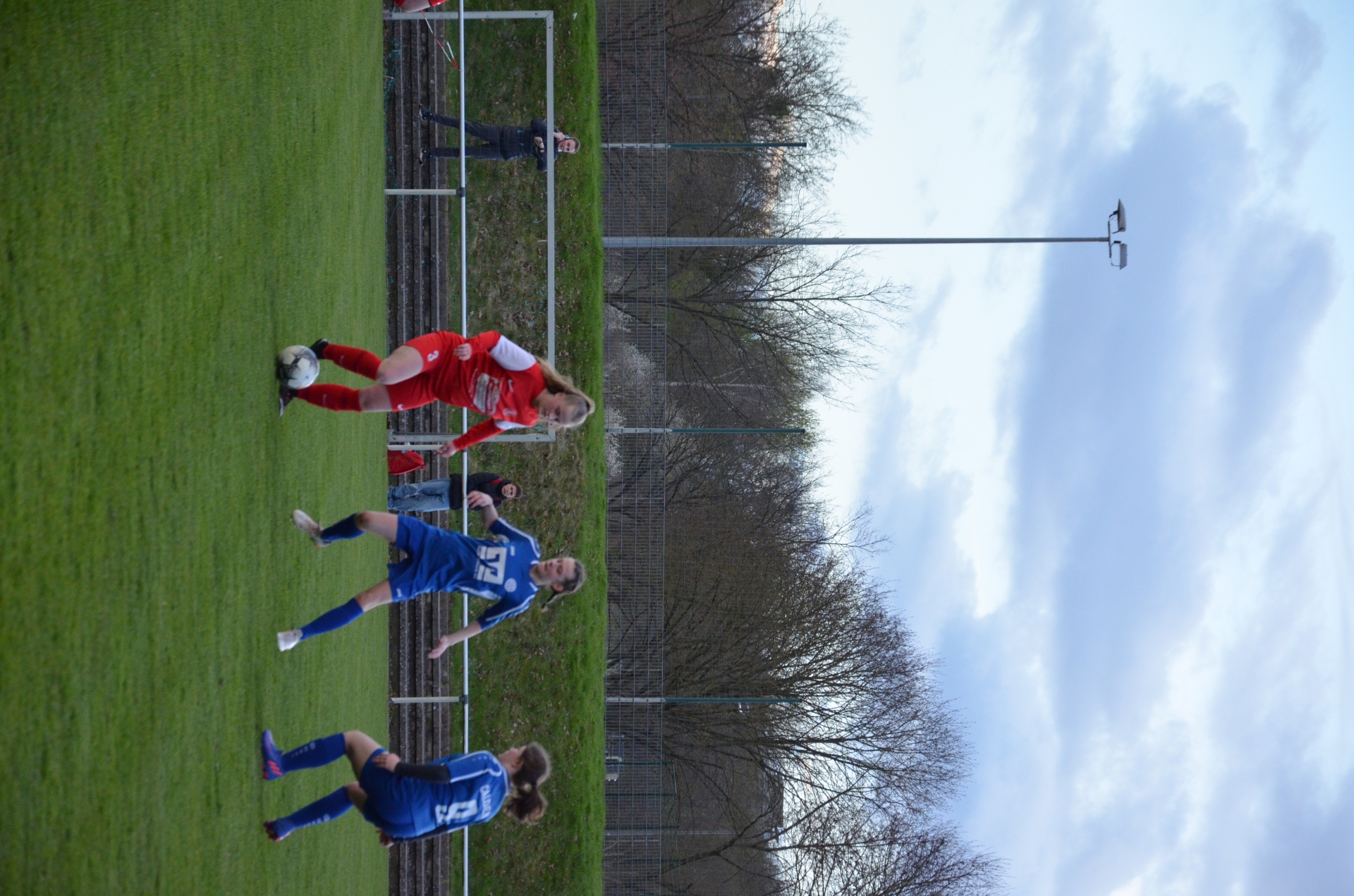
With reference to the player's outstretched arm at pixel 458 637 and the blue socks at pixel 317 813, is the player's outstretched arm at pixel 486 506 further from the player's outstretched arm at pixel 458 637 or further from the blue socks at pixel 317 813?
the blue socks at pixel 317 813

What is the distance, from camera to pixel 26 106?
4.51 m

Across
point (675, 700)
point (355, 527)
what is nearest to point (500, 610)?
point (355, 527)

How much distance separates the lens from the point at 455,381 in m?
7.76

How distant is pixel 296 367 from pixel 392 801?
11.0 ft

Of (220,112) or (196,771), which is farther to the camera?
(220,112)

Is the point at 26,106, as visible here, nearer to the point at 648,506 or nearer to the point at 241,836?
the point at 241,836

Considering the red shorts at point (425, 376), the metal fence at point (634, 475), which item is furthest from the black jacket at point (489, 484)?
the metal fence at point (634, 475)

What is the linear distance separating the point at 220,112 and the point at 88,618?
3806 mm

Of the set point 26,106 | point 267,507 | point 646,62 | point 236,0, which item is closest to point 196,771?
point 267,507

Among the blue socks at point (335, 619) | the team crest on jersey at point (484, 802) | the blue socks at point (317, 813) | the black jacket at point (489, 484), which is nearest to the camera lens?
the team crest on jersey at point (484, 802)

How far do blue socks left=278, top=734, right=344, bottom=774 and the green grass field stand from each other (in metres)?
0.27

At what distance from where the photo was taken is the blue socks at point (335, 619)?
23.0 ft

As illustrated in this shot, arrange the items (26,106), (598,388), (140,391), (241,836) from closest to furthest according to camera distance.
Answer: (26,106)
(140,391)
(241,836)
(598,388)

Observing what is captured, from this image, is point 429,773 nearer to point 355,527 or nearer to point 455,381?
point 355,527
